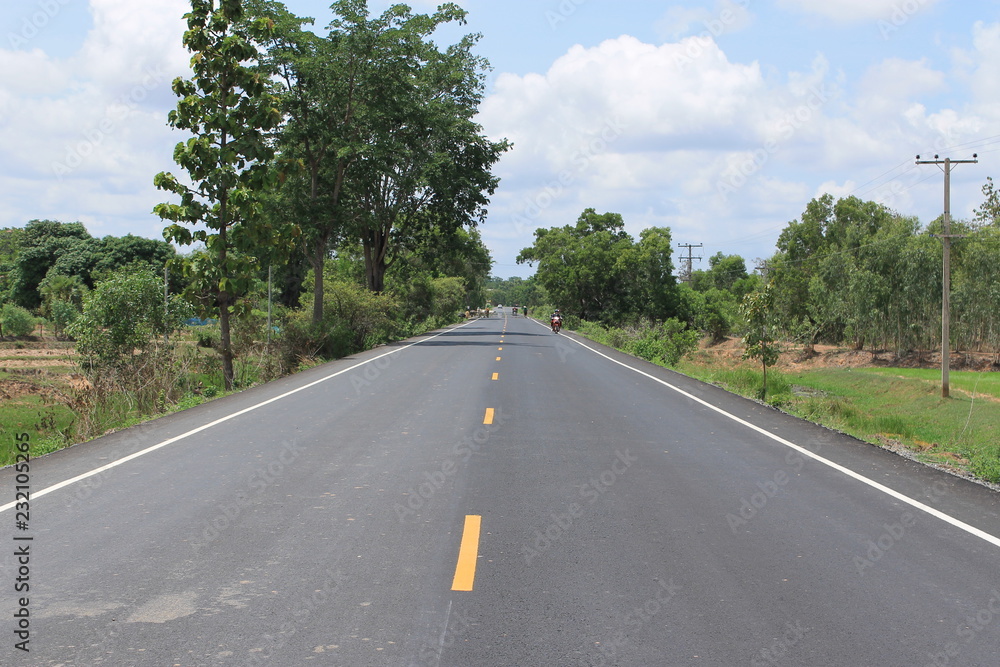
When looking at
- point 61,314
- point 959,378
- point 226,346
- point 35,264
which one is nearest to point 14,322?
point 61,314

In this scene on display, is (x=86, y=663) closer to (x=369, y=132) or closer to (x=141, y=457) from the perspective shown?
(x=141, y=457)

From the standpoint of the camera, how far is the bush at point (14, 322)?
167 feet

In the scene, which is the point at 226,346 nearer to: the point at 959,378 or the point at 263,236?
the point at 263,236

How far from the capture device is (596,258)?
74625mm

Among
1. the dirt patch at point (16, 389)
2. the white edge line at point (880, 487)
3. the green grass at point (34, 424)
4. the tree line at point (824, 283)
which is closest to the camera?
the white edge line at point (880, 487)

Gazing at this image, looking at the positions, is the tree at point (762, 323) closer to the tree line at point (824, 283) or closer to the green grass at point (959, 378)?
the tree line at point (824, 283)

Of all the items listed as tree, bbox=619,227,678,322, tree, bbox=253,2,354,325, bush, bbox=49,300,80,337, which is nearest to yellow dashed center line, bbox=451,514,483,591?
tree, bbox=253,2,354,325

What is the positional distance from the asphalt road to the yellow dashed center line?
24 millimetres

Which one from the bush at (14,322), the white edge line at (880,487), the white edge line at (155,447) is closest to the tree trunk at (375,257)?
the bush at (14,322)

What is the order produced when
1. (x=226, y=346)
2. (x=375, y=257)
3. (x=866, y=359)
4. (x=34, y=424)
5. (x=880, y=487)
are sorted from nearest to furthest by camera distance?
1. (x=880, y=487)
2. (x=34, y=424)
3. (x=226, y=346)
4. (x=375, y=257)
5. (x=866, y=359)

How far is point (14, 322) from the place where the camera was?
51.0 meters

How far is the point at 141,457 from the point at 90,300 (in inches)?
366

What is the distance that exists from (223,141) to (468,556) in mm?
17111

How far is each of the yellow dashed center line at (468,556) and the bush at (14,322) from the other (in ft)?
178
